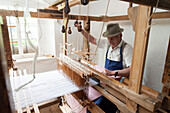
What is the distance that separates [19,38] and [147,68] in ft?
9.67

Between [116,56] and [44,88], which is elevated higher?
[116,56]

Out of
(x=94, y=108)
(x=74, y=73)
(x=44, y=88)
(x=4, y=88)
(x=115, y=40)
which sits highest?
(x=115, y=40)

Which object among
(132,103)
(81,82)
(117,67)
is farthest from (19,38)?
(132,103)

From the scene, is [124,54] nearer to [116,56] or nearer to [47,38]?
[116,56]

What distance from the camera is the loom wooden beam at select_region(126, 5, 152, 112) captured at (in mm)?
682

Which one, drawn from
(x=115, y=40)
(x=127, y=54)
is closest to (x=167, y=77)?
(x=127, y=54)

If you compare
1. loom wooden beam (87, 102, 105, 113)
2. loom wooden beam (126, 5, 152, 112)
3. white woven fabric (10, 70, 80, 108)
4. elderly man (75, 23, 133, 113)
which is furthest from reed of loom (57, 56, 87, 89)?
loom wooden beam (126, 5, 152, 112)

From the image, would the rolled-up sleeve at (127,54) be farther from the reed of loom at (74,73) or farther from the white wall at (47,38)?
the white wall at (47,38)

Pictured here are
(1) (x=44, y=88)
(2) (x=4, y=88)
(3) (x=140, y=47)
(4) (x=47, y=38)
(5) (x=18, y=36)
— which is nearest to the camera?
(2) (x=4, y=88)

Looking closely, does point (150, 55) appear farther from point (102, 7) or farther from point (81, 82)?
point (102, 7)

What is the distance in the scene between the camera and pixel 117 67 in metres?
1.70

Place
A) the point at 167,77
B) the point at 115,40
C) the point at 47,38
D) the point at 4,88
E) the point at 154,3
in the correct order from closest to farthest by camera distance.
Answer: the point at 4,88
the point at 154,3
the point at 167,77
the point at 115,40
the point at 47,38

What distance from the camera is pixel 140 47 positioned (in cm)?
73

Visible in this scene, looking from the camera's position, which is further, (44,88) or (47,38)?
(47,38)
